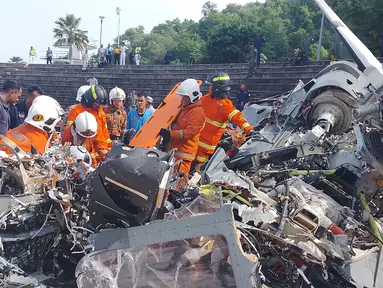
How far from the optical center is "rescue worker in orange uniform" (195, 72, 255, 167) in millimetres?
6133

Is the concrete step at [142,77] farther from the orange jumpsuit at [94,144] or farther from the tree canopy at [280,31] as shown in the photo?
the orange jumpsuit at [94,144]

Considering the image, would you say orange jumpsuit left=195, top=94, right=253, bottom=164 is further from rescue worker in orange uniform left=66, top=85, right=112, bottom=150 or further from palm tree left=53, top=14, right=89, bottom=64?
palm tree left=53, top=14, right=89, bottom=64

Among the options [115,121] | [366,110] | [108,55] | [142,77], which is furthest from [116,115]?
[108,55]

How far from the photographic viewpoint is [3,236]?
11.5ft

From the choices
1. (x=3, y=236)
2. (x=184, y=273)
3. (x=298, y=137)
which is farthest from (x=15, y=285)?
(x=298, y=137)

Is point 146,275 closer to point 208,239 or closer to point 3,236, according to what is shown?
point 208,239

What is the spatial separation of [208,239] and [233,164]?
11.2 feet

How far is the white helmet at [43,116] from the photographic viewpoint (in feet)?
15.4

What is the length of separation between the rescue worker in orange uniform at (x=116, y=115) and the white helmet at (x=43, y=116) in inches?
109

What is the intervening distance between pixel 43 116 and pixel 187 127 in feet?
5.32

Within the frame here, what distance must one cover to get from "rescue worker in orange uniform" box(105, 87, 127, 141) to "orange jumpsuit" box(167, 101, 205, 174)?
2.16 m

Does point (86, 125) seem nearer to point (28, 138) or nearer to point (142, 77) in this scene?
point (28, 138)

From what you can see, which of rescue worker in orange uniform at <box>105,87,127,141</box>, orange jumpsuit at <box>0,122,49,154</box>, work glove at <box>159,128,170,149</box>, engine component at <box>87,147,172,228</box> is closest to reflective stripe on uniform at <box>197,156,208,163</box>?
work glove at <box>159,128,170,149</box>

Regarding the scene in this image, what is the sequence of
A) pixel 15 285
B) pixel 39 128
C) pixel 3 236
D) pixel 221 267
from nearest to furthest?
pixel 221 267, pixel 15 285, pixel 3 236, pixel 39 128
